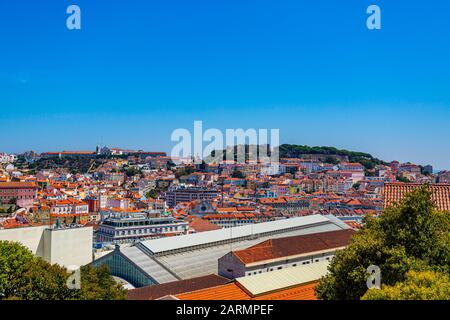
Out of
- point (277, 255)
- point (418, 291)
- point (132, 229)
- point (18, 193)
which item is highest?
point (418, 291)

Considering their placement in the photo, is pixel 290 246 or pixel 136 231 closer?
pixel 290 246

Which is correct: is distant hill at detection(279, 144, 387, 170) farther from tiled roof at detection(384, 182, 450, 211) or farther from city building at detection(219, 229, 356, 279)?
tiled roof at detection(384, 182, 450, 211)

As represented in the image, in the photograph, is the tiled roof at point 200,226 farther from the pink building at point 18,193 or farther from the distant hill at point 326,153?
the distant hill at point 326,153

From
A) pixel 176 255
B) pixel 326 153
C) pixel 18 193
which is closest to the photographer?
pixel 176 255

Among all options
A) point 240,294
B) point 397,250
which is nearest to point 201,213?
point 240,294

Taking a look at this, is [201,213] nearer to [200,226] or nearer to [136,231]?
[200,226]

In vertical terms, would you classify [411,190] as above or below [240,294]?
above

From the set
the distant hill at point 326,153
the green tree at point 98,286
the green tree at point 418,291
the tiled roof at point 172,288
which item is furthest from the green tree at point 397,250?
the distant hill at point 326,153
